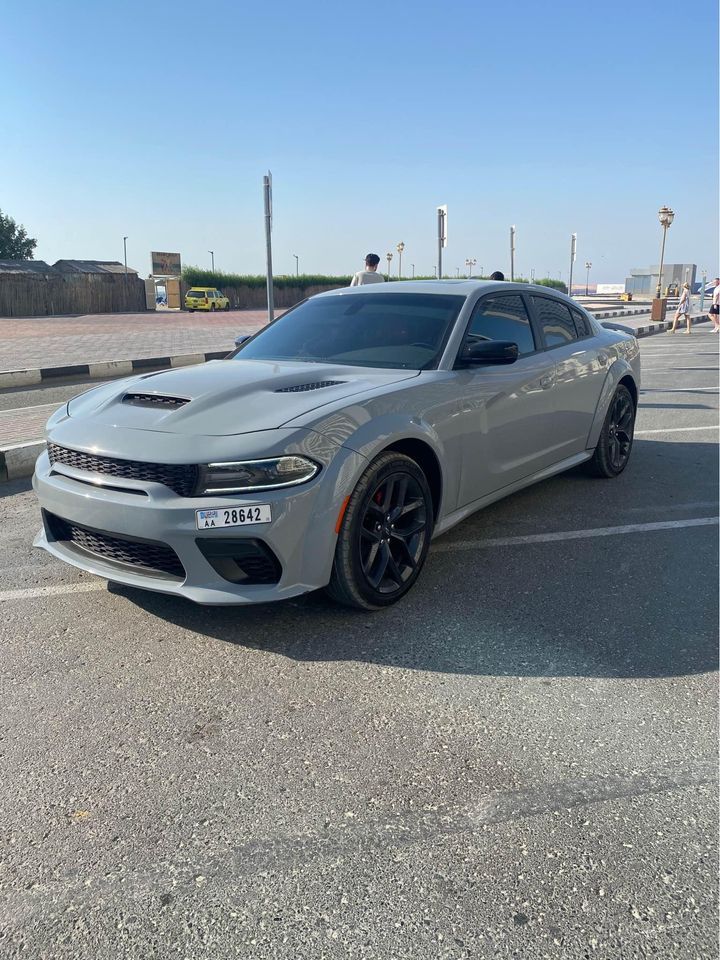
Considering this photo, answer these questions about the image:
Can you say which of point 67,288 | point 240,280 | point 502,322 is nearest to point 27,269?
point 67,288

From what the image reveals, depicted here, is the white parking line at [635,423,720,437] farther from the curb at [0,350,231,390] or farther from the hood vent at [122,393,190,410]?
the hood vent at [122,393,190,410]

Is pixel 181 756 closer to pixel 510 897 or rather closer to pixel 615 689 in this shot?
pixel 510 897

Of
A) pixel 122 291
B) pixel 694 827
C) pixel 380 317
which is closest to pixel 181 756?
pixel 694 827

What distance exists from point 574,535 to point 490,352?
136cm

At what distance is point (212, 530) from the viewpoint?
297cm

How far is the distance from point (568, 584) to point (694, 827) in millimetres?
1786

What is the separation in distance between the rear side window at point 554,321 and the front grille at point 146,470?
2.83m

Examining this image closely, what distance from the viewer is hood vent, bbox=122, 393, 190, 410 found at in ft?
11.3

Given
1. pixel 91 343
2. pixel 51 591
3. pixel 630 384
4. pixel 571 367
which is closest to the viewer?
pixel 51 591

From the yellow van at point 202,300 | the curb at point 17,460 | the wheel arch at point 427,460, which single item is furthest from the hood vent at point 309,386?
the yellow van at point 202,300

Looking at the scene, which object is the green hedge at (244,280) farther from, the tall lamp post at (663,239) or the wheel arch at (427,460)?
the wheel arch at (427,460)

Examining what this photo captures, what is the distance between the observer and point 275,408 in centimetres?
329

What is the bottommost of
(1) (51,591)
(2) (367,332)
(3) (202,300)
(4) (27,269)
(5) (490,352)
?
(1) (51,591)

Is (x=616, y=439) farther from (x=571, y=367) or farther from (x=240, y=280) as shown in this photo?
(x=240, y=280)
